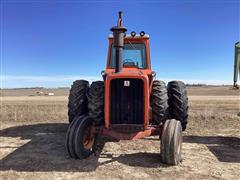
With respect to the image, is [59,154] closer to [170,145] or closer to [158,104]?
[158,104]

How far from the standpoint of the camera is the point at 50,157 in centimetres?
801

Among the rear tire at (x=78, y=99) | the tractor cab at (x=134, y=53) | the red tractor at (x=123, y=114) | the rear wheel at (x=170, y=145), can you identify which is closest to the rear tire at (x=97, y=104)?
the red tractor at (x=123, y=114)

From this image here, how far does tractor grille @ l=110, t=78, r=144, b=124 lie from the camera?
306 inches

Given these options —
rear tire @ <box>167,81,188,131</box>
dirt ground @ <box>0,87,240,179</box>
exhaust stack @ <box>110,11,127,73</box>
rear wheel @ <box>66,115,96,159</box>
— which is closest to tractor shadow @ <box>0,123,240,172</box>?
dirt ground @ <box>0,87,240,179</box>

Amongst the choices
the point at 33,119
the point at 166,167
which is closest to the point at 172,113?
the point at 166,167

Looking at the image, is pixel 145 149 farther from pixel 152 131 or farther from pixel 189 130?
pixel 189 130

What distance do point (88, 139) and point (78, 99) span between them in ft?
5.64

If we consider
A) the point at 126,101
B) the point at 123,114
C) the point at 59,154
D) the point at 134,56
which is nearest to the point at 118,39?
the point at 126,101

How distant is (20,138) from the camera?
34.6 feet

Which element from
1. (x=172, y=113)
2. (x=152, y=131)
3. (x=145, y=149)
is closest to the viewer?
(x=152, y=131)

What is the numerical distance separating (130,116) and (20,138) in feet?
13.9

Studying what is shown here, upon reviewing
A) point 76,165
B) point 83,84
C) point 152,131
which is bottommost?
point 76,165

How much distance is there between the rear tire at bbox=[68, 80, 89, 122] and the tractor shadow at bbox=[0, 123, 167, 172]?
0.96 m

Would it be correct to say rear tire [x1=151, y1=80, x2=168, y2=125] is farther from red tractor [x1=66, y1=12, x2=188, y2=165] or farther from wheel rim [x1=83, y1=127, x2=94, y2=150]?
wheel rim [x1=83, y1=127, x2=94, y2=150]
